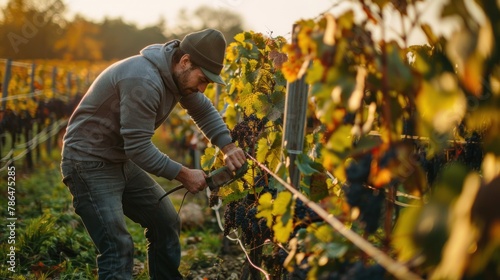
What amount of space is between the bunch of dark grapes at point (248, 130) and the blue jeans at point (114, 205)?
1.95 feet

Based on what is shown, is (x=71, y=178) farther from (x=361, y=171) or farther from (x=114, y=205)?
(x=361, y=171)

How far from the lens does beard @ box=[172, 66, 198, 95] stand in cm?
328

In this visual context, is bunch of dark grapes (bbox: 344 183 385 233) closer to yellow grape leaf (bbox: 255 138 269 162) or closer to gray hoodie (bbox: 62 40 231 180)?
yellow grape leaf (bbox: 255 138 269 162)

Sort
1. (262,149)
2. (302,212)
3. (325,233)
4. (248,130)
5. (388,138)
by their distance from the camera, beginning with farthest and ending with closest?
(248,130)
(262,149)
(302,212)
(325,233)
(388,138)

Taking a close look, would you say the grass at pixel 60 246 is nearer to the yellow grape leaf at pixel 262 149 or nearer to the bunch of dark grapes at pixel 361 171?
the yellow grape leaf at pixel 262 149

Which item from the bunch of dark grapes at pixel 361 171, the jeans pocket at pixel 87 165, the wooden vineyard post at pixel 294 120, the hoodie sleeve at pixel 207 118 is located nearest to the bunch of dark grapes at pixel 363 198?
the bunch of dark grapes at pixel 361 171

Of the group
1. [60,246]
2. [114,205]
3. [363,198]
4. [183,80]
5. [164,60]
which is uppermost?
[164,60]

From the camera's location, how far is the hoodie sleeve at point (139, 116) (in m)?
3.02

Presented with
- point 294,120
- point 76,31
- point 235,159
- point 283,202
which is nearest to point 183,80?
point 235,159

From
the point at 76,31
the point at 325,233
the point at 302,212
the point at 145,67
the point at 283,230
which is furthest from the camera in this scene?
the point at 76,31

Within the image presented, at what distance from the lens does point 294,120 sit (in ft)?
7.54

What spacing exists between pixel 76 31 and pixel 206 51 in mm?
45794

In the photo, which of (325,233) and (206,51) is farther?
(206,51)

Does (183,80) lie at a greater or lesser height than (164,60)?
lesser
